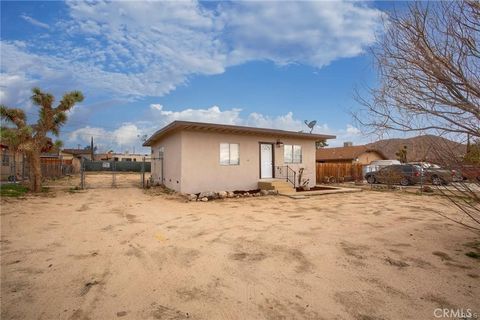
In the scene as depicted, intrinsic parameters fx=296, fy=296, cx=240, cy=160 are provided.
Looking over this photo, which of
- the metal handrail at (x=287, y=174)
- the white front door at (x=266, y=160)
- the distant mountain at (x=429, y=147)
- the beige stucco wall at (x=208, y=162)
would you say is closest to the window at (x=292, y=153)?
the beige stucco wall at (x=208, y=162)

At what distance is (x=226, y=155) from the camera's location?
14.9m

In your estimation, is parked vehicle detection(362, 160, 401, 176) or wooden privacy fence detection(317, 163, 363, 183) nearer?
parked vehicle detection(362, 160, 401, 176)

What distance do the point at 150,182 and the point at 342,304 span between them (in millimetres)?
18341

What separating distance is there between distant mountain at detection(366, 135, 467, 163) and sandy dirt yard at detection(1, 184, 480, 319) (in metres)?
1.77

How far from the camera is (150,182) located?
20.3 meters

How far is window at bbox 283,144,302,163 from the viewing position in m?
17.2

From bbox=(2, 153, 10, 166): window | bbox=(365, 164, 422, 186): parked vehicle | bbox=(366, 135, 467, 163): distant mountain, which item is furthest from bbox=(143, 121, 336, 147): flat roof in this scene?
bbox=(2, 153, 10, 166): window

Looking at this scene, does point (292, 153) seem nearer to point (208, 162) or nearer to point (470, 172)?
point (208, 162)

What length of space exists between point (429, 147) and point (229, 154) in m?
11.5

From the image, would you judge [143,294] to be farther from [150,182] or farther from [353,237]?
[150,182]

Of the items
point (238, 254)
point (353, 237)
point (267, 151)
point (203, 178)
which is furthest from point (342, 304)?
point (267, 151)

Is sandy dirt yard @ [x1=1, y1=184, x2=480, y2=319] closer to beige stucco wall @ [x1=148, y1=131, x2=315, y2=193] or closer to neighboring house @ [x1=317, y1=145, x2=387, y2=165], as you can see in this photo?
beige stucco wall @ [x1=148, y1=131, x2=315, y2=193]

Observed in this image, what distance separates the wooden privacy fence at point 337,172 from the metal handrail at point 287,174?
7.86 metres

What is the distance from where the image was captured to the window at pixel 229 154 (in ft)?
48.3
